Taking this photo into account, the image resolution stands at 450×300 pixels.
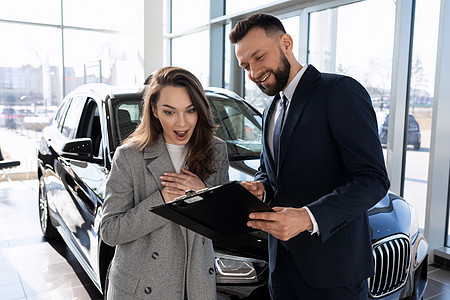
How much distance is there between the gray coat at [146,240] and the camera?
4.37 ft

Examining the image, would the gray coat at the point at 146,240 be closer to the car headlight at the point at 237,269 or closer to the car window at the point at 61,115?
the car headlight at the point at 237,269

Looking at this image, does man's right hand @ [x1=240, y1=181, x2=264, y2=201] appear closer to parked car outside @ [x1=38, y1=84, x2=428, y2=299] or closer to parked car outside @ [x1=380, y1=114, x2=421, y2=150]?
parked car outside @ [x1=38, y1=84, x2=428, y2=299]

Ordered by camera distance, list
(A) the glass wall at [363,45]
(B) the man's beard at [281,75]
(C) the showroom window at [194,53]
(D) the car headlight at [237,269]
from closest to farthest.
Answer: (B) the man's beard at [281,75] < (D) the car headlight at [237,269] < (A) the glass wall at [363,45] < (C) the showroom window at [194,53]

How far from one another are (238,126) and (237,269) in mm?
1511

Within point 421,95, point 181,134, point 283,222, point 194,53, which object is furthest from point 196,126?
point 194,53

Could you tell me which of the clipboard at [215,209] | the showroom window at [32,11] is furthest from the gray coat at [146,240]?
the showroom window at [32,11]

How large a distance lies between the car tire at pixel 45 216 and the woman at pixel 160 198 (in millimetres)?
2911

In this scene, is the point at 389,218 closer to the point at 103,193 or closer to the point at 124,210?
the point at 124,210

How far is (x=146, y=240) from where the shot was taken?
4.53ft

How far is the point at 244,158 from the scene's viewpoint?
2734 millimetres

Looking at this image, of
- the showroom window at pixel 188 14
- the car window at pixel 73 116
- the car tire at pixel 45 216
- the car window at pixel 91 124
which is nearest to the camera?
the car window at pixel 91 124

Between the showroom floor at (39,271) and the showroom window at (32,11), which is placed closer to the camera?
the showroom floor at (39,271)

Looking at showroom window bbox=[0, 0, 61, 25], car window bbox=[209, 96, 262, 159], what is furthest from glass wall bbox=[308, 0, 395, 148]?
showroom window bbox=[0, 0, 61, 25]

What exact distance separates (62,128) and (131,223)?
2.57 metres
